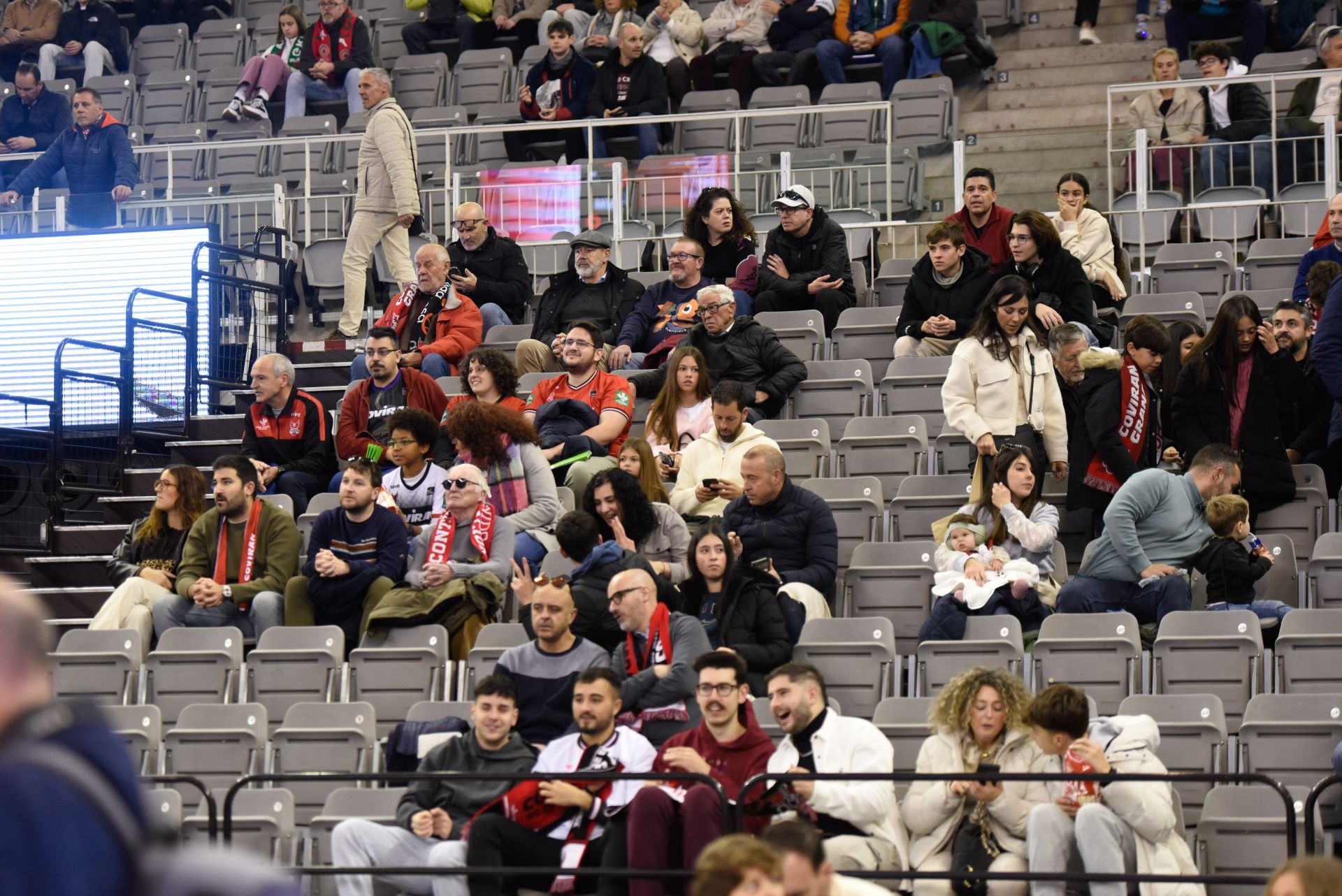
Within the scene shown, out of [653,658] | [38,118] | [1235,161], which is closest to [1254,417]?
[653,658]

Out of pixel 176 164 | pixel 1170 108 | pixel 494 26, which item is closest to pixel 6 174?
pixel 176 164

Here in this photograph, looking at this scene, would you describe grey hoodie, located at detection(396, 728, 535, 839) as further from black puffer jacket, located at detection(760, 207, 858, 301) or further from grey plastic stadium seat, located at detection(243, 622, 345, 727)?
black puffer jacket, located at detection(760, 207, 858, 301)

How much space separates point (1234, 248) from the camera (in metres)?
10.6

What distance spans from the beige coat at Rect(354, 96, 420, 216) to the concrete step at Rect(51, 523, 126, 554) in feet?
9.05

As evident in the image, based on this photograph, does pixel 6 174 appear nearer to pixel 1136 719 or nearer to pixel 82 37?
pixel 82 37

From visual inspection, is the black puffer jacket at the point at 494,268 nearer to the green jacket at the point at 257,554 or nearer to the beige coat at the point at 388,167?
the beige coat at the point at 388,167

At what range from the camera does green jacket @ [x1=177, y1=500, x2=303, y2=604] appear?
8.35 metres

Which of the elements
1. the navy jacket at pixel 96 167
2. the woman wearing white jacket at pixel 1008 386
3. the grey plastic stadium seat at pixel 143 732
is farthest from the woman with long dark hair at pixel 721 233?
the navy jacket at pixel 96 167

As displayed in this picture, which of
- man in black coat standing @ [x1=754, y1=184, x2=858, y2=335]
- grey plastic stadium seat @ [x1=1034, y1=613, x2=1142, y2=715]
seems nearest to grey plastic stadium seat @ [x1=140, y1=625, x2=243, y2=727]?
grey plastic stadium seat @ [x1=1034, y1=613, x2=1142, y2=715]

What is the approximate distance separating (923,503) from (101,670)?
3.68 meters

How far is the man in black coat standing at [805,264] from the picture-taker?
10188 millimetres

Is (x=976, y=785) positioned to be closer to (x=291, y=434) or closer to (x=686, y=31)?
(x=291, y=434)

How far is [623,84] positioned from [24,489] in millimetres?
5404

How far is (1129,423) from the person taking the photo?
8.23m
